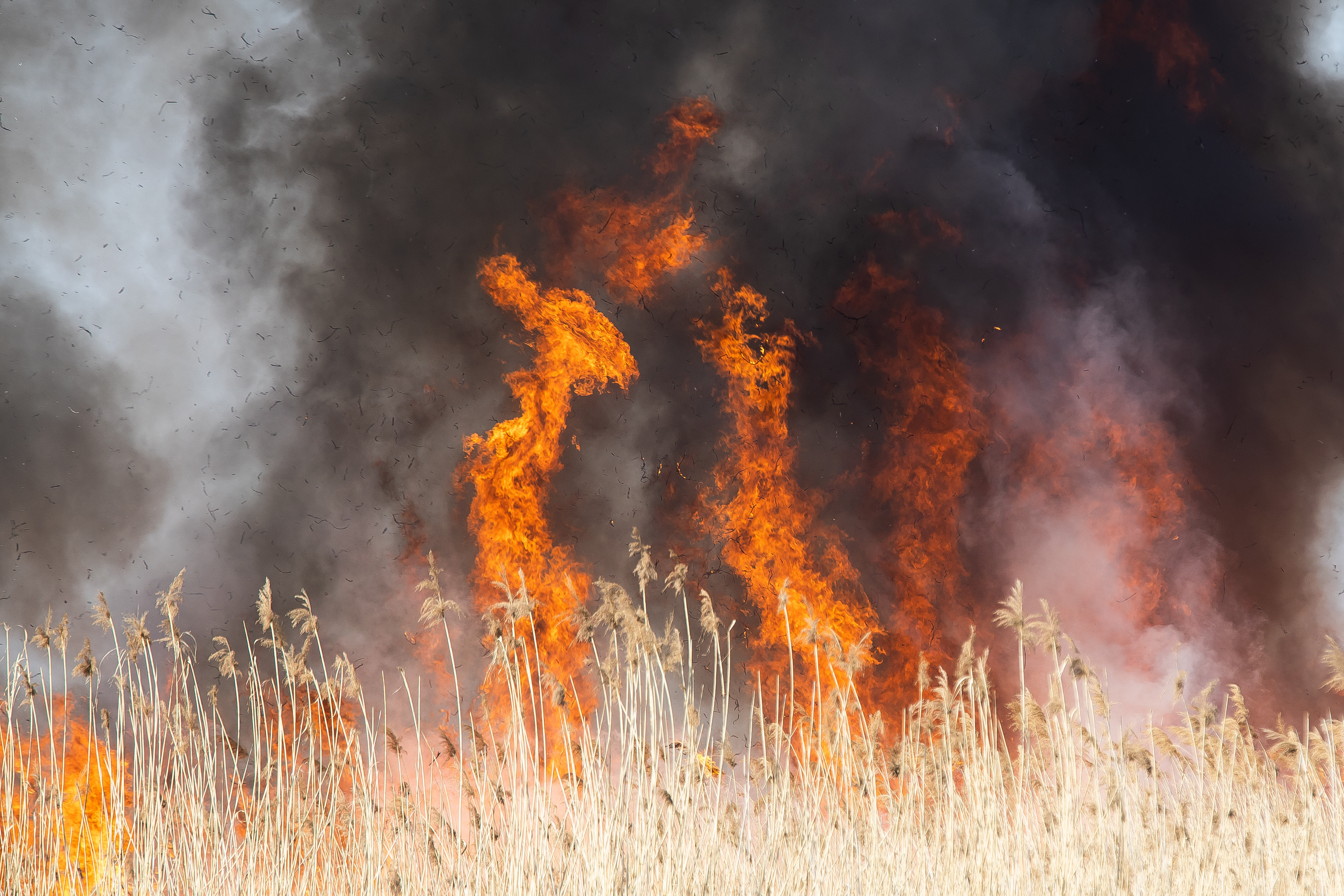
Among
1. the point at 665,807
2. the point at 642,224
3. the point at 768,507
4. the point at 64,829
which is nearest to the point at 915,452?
the point at 768,507

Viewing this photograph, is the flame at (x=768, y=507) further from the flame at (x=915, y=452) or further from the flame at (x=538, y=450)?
the flame at (x=538, y=450)

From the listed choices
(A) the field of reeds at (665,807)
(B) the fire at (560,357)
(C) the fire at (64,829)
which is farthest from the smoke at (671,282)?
(A) the field of reeds at (665,807)

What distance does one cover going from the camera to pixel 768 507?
5.43m

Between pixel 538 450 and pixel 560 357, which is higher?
pixel 560 357

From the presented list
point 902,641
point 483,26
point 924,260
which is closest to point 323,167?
point 483,26

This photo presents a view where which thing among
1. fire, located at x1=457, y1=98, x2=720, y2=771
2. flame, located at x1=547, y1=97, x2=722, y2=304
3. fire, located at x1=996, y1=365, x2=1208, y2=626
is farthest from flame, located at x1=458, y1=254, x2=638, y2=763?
fire, located at x1=996, y1=365, x2=1208, y2=626

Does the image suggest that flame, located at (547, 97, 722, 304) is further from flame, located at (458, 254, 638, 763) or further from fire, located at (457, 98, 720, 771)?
flame, located at (458, 254, 638, 763)

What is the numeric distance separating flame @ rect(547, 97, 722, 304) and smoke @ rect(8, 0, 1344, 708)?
11 centimetres

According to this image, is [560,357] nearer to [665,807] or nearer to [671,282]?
[671,282]

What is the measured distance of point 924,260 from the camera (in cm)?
560

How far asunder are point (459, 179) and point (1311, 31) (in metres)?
5.94

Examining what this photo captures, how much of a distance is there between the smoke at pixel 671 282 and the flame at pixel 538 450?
14 centimetres

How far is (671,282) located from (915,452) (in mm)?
2059

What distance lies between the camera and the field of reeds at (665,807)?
2.59m
